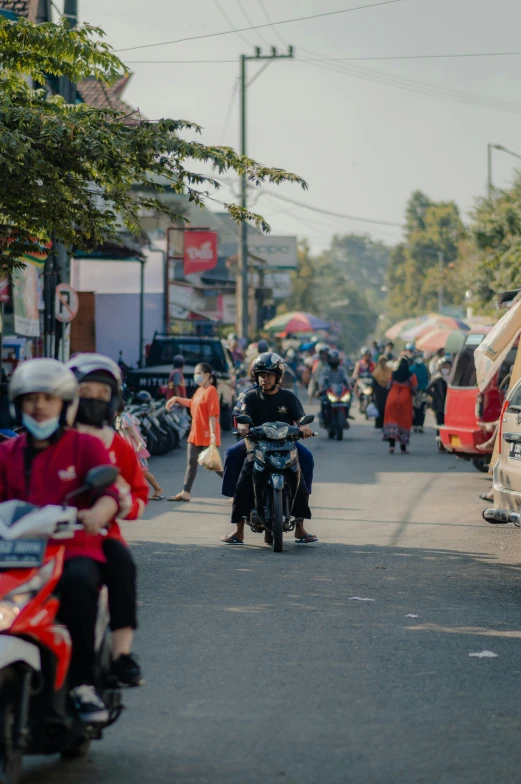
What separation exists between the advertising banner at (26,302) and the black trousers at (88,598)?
1575cm

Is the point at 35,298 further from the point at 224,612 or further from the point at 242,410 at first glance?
the point at 224,612

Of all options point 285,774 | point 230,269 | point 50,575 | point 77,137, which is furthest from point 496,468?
point 230,269

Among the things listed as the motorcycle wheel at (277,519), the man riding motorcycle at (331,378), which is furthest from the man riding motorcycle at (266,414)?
the man riding motorcycle at (331,378)

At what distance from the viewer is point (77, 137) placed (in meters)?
10.3

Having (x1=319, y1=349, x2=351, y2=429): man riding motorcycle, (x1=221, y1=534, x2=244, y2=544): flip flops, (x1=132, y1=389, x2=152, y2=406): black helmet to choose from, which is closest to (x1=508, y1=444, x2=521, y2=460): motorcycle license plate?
(x1=221, y1=534, x2=244, y2=544): flip flops

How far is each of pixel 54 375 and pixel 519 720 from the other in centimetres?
272

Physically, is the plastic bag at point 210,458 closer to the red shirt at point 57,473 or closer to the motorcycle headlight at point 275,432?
the motorcycle headlight at point 275,432

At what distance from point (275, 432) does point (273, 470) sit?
1.13 feet

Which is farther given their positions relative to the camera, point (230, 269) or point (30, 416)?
point (230, 269)

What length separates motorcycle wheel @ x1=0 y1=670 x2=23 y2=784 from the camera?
4.21 meters

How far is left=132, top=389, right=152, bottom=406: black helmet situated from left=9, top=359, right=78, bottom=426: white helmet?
1488 cm

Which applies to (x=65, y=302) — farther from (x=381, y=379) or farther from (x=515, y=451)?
(x=381, y=379)

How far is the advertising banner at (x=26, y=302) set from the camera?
20.8m

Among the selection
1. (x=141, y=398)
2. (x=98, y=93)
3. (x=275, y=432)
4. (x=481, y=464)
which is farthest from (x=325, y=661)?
(x=98, y=93)
